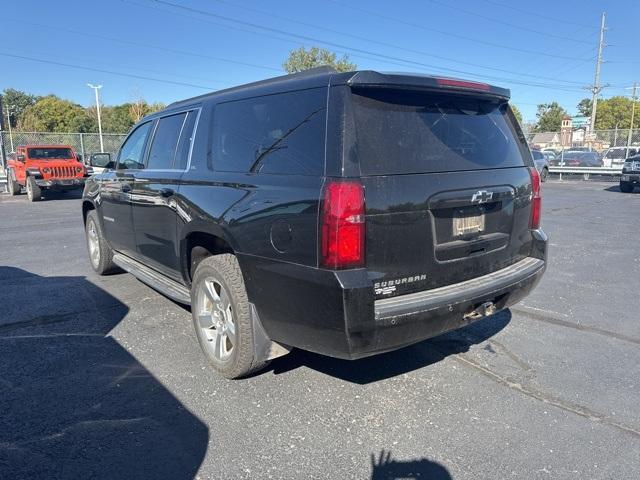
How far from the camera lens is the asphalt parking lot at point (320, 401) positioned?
2.65 metres

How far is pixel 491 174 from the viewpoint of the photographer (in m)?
3.28

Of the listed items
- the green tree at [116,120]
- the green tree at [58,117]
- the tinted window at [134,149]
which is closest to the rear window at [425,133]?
the tinted window at [134,149]

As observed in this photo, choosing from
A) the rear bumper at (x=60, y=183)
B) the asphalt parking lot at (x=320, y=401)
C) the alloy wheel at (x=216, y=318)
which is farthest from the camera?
the rear bumper at (x=60, y=183)

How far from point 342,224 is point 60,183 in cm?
1657

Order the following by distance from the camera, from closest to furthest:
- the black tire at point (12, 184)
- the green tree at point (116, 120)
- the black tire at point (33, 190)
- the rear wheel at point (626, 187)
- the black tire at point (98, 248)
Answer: the black tire at point (98, 248) → the black tire at point (33, 190) → the black tire at point (12, 184) → the rear wheel at point (626, 187) → the green tree at point (116, 120)

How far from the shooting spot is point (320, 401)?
10.8ft

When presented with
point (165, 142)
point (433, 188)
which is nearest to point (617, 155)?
point (165, 142)

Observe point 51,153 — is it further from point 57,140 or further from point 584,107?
point 584,107

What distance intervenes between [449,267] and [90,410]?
7.95 ft

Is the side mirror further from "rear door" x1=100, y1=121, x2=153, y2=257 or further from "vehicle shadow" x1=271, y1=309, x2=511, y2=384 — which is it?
Result: "vehicle shadow" x1=271, y1=309, x2=511, y2=384

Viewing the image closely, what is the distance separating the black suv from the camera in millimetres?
2672

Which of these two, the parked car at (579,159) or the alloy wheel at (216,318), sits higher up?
the parked car at (579,159)

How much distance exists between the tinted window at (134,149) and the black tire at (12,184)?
15275 mm

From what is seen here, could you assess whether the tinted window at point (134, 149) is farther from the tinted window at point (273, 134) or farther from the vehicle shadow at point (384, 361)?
the vehicle shadow at point (384, 361)
